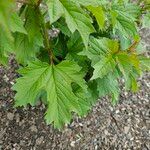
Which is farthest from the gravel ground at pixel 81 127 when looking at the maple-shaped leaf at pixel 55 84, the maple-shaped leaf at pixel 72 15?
the maple-shaped leaf at pixel 72 15

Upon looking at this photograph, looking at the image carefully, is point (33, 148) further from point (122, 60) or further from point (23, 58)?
point (122, 60)

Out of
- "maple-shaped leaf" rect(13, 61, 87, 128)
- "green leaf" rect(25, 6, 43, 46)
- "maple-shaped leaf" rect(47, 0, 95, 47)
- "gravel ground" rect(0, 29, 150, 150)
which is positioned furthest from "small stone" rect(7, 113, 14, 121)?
"maple-shaped leaf" rect(47, 0, 95, 47)

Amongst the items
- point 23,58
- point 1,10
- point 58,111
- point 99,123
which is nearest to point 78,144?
point 99,123

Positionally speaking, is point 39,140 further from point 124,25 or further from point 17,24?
point 17,24

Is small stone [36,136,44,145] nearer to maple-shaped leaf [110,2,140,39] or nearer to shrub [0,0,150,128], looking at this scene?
shrub [0,0,150,128]

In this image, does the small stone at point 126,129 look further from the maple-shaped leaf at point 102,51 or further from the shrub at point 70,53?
the maple-shaped leaf at point 102,51
